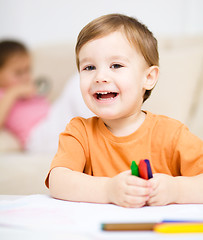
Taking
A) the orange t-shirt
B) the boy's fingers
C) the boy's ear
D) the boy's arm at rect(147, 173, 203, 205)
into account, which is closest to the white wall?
the boy's ear

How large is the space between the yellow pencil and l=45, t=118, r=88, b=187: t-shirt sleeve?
1.17 ft

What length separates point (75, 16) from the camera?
2555mm

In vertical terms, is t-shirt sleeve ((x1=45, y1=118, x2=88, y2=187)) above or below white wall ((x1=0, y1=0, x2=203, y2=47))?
below

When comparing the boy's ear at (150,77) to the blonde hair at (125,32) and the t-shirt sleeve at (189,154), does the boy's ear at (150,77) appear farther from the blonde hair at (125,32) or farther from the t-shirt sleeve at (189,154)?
the t-shirt sleeve at (189,154)

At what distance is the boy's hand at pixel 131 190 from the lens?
23.9 inches

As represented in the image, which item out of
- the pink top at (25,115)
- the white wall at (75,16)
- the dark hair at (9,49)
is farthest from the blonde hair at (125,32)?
the dark hair at (9,49)

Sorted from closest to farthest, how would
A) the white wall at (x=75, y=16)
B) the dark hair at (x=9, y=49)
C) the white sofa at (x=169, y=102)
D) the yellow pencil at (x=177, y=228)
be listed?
the yellow pencil at (x=177, y=228) → the white sofa at (x=169, y=102) → the white wall at (x=75, y=16) → the dark hair at (x=9, y=49)

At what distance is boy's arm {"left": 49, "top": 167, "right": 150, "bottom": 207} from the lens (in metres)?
0.61

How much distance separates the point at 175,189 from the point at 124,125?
0.24 metres

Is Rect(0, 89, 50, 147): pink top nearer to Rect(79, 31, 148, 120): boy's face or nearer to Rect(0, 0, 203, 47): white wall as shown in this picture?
Rect(0, 0, 203, 47): white wall

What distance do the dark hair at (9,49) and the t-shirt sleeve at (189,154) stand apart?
1.89 m

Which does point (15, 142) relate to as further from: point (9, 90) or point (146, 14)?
point (146, 14)

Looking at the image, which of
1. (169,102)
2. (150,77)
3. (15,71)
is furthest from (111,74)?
(15,71)

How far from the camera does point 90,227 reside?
474mm
